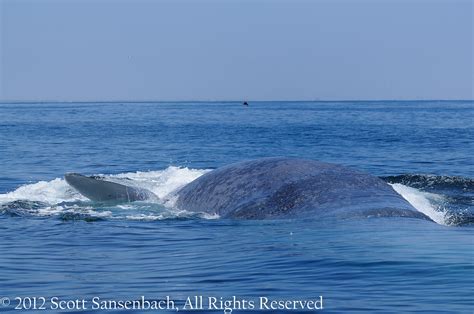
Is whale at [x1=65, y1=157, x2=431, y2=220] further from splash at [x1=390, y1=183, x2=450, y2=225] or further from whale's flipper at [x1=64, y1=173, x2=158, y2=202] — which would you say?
whale's flipper at [x1=64, y1=173, x2=158, y2=202]

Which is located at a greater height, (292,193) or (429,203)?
(292,193)

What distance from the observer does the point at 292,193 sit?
1166cm

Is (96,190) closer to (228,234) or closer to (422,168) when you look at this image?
(228,234)

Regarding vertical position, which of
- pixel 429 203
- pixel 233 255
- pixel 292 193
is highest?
pixel 292 193

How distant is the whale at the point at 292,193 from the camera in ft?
36.8

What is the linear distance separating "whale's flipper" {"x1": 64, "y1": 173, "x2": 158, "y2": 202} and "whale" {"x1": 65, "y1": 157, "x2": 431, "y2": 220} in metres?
2.20

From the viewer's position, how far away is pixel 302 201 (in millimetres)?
11469

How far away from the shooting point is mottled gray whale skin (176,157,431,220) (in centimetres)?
1123

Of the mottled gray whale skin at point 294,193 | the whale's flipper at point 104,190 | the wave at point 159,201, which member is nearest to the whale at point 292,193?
the mottled gray whale skin at point 294,193

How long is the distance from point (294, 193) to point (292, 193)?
→ 32mm

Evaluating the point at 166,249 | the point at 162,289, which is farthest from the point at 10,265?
the point at 162,289

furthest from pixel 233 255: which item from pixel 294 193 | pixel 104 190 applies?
pixel 104 190

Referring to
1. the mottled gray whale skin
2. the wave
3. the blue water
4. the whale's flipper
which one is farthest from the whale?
the whale's flipper

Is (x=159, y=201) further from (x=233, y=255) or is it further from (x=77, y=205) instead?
(x=233, y=255)
